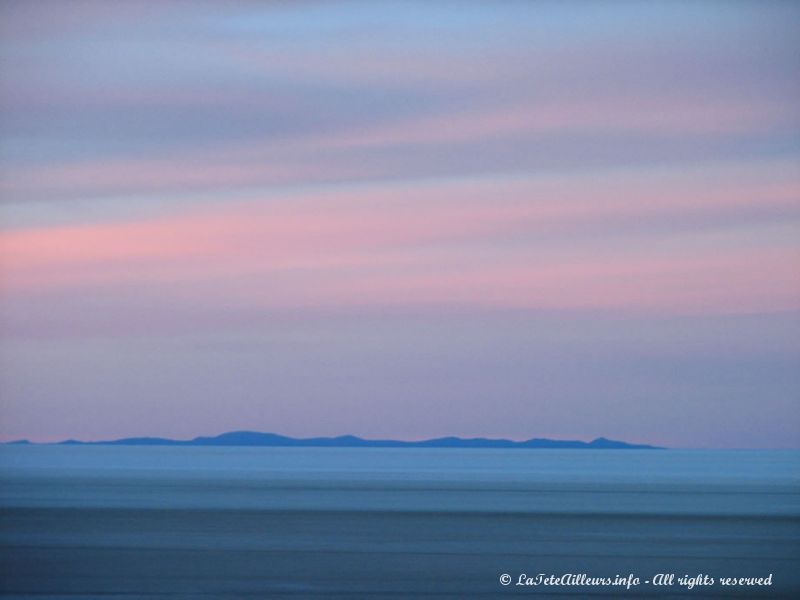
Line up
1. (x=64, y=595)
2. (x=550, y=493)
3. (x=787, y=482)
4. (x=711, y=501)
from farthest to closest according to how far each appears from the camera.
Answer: (x=787, y=482), (x=550, y=493), (x=711, y=501), (x=64, y=595)

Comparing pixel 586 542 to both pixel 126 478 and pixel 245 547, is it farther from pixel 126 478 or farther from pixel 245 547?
pixel 126 478

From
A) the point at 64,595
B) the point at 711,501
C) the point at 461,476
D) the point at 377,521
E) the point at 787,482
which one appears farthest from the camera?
the point at 461,476

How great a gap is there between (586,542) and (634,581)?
108 centimetres

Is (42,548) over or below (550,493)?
below

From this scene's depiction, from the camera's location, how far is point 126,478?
11.1 metres

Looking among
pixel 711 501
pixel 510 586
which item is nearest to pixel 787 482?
pixel 711 501

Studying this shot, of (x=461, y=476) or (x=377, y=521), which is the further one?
(x=461, y=476)

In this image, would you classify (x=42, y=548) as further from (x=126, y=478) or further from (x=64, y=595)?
(x=126, y=478)

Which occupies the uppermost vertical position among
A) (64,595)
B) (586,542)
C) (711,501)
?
(711,501)

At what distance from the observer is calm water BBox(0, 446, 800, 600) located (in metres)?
4.61

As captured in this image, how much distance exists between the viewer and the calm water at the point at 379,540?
461 cm

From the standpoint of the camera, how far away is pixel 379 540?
5.82 m

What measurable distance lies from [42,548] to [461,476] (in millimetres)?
6975

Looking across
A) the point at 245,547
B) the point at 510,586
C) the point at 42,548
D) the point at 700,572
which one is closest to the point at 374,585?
the point at 510,586
